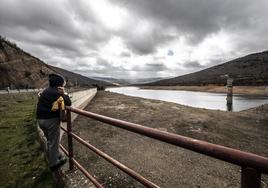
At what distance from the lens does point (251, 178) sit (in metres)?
0.95

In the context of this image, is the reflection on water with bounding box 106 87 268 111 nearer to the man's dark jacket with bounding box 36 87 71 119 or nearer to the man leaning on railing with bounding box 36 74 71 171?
the man leaning on railing with bounding box 36 74 71 171

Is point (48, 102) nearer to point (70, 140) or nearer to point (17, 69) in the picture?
point (70, 140)

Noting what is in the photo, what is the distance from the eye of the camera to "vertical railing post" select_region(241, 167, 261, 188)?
0.94 metres

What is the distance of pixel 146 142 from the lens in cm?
787

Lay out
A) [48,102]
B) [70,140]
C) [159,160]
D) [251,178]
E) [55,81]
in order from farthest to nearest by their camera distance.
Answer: [159,160] → [55,81] → [48,102] → [70,140] → [251,178]

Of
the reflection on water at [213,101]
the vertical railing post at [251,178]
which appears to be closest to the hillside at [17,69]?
the vertical railing post at [251,178]

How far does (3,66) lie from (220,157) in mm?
28340

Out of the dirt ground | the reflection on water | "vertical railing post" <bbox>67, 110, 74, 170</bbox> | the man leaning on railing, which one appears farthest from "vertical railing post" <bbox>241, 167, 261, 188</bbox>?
the reflection on water

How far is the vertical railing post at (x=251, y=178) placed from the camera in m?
0.94

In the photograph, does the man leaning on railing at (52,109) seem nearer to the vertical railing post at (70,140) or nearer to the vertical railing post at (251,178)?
the vertical railing post at (70,140)

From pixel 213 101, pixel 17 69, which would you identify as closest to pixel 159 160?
pixel 17 69

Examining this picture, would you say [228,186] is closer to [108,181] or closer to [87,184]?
[108,181]

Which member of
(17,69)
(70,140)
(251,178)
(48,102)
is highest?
(17,69)

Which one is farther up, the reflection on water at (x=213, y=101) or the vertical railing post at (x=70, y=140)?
the vertical railing post at (x=70, y=140)
